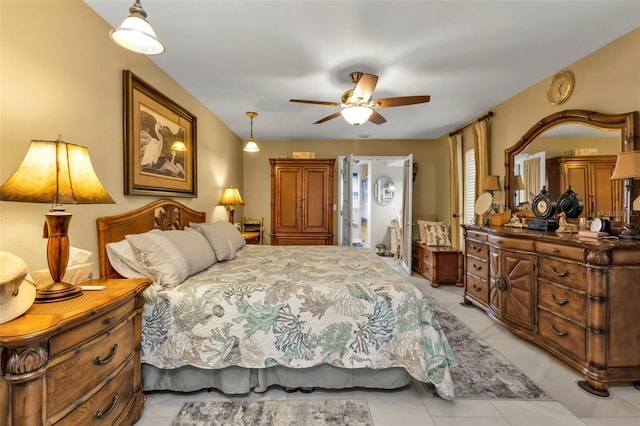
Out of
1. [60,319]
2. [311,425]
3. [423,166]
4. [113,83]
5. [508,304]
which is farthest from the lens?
[423,166]

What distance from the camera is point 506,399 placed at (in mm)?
1876

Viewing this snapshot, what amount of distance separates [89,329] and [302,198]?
401 centimetres

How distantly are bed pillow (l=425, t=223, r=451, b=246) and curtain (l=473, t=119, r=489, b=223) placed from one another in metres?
0.92

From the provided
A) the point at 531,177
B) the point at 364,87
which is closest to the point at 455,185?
the point at 531,177

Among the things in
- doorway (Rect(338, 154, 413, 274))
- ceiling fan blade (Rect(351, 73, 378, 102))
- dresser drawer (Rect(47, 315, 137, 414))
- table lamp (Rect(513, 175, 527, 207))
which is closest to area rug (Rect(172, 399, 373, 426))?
dresser drawer (Rect(47, 315, 137, 414))

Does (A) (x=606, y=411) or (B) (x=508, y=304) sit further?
(B) (x=508, y=304)

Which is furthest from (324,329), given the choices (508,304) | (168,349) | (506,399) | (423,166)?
(423,166)

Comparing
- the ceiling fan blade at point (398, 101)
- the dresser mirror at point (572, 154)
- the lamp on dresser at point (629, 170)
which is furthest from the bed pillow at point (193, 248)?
the dresser mirror at point (572, 154)

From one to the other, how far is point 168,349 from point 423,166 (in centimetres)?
526

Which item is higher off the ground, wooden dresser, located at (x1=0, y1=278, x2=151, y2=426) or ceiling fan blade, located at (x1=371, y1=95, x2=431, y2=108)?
ceiling fan blade, located at (x1=371, y1=95, x2=431, y2=108)

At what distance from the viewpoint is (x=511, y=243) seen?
271 centimetres

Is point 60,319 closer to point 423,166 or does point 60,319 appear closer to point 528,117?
point 528,117

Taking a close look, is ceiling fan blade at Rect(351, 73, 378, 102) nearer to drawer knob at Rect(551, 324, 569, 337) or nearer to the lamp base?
the lamp base

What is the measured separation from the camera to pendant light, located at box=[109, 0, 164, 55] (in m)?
1.33
